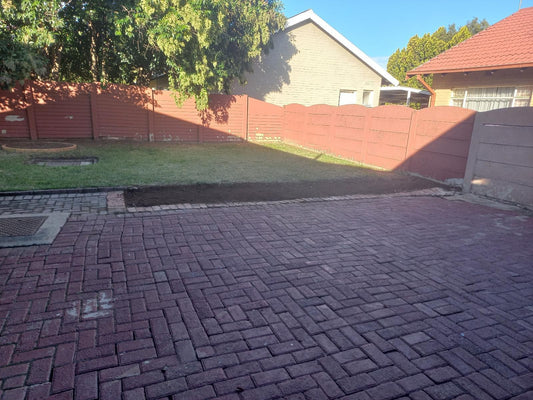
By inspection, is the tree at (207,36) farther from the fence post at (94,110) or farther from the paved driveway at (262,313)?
the paved driveway at (262,313)

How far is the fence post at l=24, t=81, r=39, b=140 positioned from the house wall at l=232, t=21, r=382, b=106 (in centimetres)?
883

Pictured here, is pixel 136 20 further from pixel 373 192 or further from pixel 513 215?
pixel 513 215

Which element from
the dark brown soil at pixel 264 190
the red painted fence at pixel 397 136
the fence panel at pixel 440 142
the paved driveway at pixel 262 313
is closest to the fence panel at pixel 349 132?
the red painted fence at pixel 397 136

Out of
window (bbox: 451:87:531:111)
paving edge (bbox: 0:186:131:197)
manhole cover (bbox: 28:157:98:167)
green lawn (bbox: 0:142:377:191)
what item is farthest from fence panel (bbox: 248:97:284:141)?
paving edge (bbox: 0:186:131:197)

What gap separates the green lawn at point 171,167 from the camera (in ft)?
25.6

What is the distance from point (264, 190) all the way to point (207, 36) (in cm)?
837

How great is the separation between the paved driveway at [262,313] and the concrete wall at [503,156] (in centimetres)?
239

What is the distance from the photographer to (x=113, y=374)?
2.40 m

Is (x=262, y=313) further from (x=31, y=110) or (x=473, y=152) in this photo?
(x=31, y=110)

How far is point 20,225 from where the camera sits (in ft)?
16.4

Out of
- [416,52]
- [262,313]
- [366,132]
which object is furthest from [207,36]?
[416,52]

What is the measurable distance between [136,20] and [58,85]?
A: 3957 mm

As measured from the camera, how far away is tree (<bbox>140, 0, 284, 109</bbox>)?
42.4ft

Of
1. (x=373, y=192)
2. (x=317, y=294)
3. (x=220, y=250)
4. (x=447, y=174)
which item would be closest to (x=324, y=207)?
(x=373, y=192)
